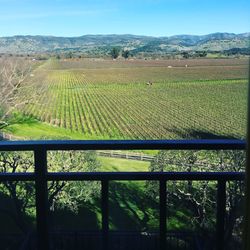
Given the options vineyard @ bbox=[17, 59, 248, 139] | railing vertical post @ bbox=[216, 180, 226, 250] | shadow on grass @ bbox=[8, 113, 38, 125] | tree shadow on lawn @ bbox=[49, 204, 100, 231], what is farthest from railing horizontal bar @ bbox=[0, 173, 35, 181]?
shadow on grass @ bbox=[8, 113, 38, 125]

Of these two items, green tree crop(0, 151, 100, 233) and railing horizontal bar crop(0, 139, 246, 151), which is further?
green tree crop(0, 151, 100, 233)

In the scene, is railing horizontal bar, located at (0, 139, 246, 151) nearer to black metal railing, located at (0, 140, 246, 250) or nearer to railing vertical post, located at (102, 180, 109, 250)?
black metal railing, located at (0, 140, 246, 250)

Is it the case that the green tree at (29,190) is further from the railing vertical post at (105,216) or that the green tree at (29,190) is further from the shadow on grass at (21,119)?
the shadow on grass at (21,119)

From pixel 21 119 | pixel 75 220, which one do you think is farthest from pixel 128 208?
pixel 21 119

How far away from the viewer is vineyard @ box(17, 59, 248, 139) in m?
12.0

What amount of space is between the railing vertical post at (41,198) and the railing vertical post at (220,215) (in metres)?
0.54

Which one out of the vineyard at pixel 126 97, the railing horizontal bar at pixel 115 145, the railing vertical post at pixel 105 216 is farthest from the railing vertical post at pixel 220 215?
the vineyard at pixel 126 97

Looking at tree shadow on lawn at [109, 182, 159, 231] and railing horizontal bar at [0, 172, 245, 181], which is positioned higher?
railing horizontal bar at [0, 172, 245, 181]

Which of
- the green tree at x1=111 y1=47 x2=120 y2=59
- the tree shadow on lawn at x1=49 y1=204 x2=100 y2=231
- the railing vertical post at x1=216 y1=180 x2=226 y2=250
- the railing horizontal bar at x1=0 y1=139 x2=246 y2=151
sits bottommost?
the tree shadow on lawn at x1=49 y1=204 x2=100 y2=231

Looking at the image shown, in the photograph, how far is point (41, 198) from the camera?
3.94 ft

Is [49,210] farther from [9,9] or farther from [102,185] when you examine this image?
→ [9,9]

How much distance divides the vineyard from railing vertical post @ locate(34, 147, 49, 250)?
9438mm

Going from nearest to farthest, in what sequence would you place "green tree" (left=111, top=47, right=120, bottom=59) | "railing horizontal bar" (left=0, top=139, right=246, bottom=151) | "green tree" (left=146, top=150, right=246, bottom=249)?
"railing horizontal bar" (left=0, top=139, right=246, bottom=151)
"green tree" (left=146, top=150, right=246, bottom=249)
"green tree" (left=111, top=47, right=120, bottom=59)

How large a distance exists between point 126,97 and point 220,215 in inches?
599
